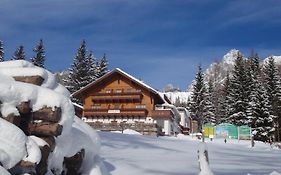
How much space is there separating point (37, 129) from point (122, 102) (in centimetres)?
3956

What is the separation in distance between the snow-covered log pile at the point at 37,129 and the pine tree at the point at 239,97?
4800 cm

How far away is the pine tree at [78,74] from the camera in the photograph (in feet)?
200

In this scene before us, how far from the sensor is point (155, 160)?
471 inches

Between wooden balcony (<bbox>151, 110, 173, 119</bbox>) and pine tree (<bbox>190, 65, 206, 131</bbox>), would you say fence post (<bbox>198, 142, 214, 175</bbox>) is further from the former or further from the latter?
pine tree (<bbox>190, 65, 206, 131</bbox>)

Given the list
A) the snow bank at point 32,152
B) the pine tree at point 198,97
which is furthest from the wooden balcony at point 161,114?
the snow bank at point 32,152

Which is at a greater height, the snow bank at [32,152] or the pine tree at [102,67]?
the pine tree at [102,67]

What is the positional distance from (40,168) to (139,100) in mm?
38671

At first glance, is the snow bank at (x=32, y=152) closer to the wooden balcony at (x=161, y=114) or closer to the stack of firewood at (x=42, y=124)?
the stack of firewood at (x=42, y=124)

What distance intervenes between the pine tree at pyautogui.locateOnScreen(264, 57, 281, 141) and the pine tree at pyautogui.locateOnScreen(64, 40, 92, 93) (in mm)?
27337

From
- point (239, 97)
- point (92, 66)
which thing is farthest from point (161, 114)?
point (92, 66)

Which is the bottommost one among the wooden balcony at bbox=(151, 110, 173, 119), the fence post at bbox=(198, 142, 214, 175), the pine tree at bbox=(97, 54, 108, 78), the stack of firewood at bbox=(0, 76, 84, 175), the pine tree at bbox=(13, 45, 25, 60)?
the fence post at bbox=(198, 142, 214, 175)

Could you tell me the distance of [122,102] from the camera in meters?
46.1

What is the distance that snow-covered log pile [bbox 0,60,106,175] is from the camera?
5.74 m

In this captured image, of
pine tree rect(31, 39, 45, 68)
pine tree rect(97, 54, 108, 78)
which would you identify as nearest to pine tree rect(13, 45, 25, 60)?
pine tree rect(31, 39, 45, 68)
